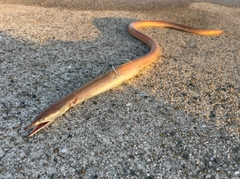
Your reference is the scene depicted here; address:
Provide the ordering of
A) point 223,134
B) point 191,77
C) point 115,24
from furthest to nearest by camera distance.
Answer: point 115,24, point 191,77, point 223,134

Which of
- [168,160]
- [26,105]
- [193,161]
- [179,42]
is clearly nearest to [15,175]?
[26,105]

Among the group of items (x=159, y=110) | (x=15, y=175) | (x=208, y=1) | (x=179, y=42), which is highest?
(x=208, y=1)

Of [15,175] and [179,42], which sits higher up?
[179,42]

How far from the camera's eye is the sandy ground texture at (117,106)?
6.32 ft

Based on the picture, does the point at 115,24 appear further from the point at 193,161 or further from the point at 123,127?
the point at 193,161

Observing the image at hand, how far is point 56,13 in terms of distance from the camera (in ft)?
15.8

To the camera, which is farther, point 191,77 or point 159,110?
point 191,77

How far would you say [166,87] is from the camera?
286 cm

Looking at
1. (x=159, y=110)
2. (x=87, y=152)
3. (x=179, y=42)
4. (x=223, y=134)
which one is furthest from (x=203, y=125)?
(x=179, y=42)

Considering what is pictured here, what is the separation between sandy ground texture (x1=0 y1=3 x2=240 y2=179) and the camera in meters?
1.93

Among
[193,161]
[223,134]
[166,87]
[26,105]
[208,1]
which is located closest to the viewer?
[193,161]

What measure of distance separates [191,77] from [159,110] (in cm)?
88

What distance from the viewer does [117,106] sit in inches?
99.7

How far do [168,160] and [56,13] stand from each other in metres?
3.99
